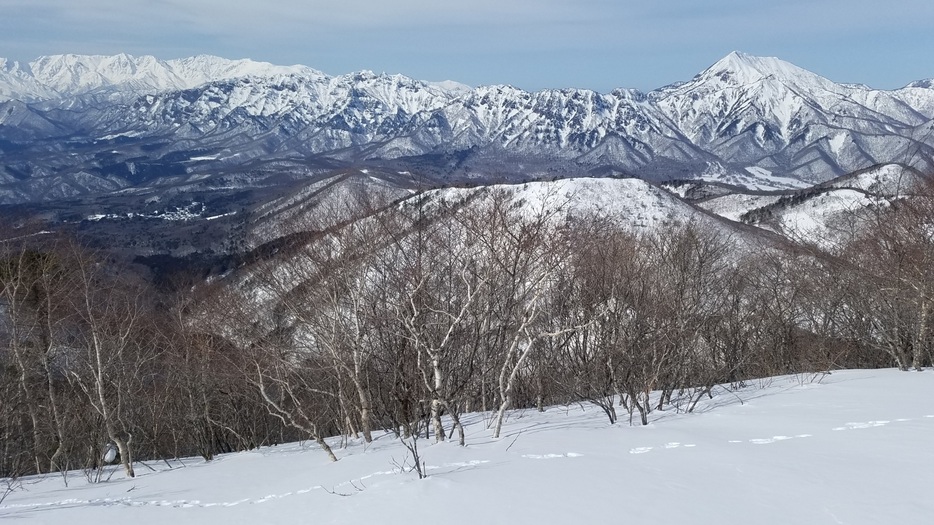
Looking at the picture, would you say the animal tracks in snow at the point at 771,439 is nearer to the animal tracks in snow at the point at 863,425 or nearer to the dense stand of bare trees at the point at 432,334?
the animal tracks in snow at the point at 863,425

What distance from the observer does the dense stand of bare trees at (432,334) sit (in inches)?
Result: 484

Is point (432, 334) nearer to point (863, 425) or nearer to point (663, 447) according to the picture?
point (663, 447)

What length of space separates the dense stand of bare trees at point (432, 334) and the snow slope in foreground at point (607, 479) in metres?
1.17

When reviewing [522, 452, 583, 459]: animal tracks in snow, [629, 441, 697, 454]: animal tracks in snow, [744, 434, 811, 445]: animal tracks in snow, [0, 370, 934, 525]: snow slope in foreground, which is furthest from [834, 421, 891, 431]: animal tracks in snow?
[522, 452, 583, 459]: animal tracks in snow

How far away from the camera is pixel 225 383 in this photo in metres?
21.0

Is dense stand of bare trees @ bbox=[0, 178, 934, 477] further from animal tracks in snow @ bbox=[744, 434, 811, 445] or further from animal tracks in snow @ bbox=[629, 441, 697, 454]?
animal tracks in snow @ bbox=[744, 434, 811, 445]

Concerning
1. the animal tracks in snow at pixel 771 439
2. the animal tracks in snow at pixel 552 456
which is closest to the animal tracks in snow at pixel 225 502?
the animal tracks in snow at pixel 552 456

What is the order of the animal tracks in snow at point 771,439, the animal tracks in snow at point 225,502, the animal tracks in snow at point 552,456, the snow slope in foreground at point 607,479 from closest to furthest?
1. the snow slope in foreground at point 607,479
2. the animal tracks in snow at point 225,502
3. the animal tracks in snow at point 552,456
4. the animal tracks in snow at point 771,439

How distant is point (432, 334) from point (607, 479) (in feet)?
17.3

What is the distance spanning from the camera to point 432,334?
11.5 m

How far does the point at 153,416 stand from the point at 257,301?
20.7 feet

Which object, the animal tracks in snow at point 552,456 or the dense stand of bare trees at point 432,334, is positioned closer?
the animal tracks in snow at point 552,456

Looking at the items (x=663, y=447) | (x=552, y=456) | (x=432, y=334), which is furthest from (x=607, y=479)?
(x=432, y=334)

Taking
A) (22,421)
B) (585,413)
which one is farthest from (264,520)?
(22,421)
